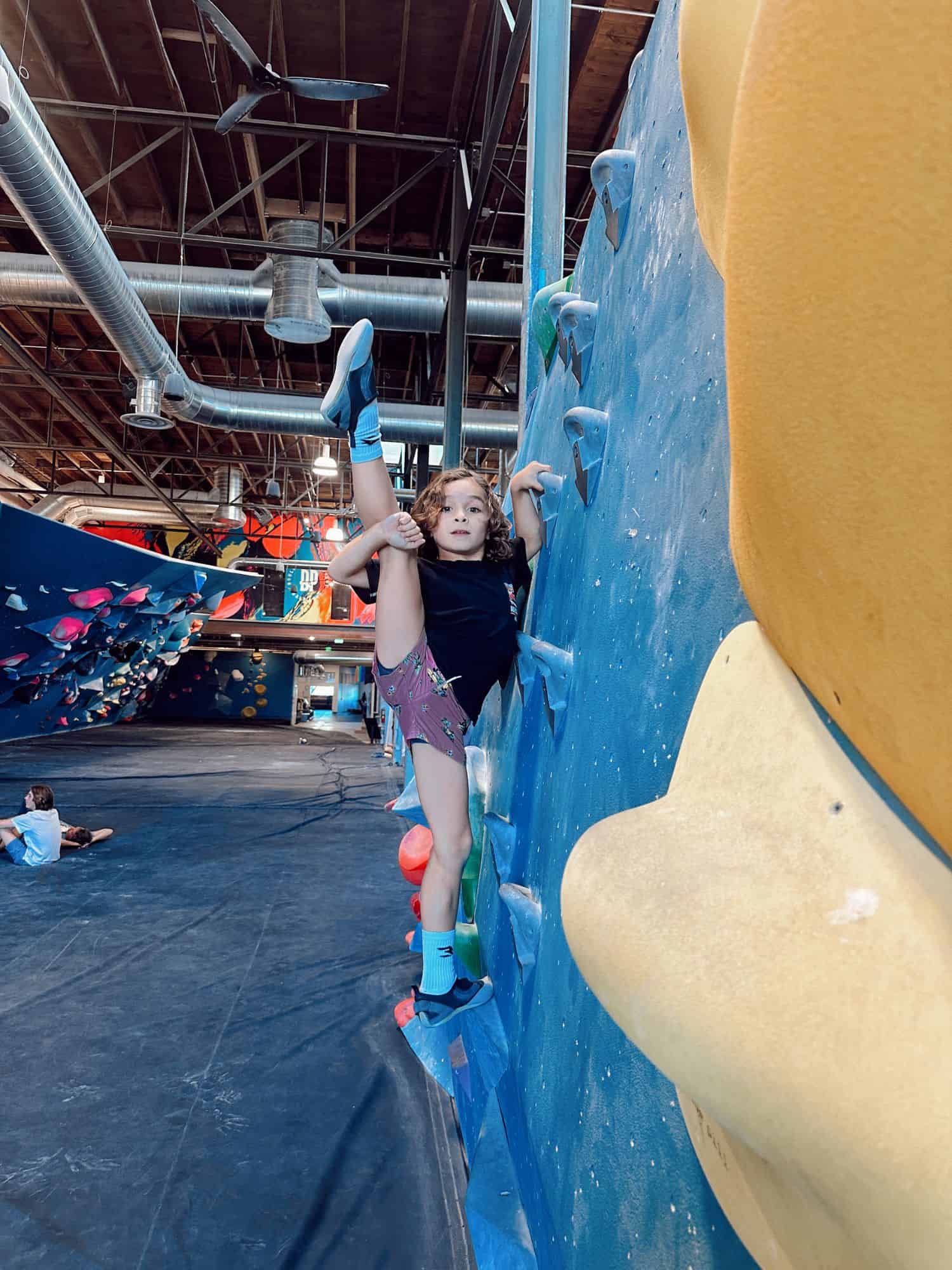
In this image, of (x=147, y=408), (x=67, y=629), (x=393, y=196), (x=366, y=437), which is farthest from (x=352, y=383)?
(x=67, y=629)

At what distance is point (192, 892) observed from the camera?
2.96m

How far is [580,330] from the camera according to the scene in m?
1.11

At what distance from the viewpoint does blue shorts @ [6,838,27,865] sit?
3.32 meters

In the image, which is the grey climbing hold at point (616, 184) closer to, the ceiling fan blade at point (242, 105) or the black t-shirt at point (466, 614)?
the black t-shirt at point (466, 614)

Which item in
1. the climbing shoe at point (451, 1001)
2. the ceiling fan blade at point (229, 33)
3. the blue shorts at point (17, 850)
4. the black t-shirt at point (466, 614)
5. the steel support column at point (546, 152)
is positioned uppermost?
the ceiling fan blade at point (229, 33)

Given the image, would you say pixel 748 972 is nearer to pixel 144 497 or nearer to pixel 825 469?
pixel 825 469

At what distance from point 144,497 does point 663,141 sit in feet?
52.1

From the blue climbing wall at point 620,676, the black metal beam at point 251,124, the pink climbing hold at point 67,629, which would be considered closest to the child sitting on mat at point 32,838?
the blue climbing wall at point 620,676

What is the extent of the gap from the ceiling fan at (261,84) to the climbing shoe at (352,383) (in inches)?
115

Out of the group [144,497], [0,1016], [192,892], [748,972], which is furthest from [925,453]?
[144,497]

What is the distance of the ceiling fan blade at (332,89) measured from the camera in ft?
11.6

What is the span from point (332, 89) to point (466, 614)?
3368 mm

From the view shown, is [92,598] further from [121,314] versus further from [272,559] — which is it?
[272,559]

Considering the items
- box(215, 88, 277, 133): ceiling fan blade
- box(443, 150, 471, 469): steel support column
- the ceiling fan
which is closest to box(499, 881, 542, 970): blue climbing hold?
the ceiling fan
